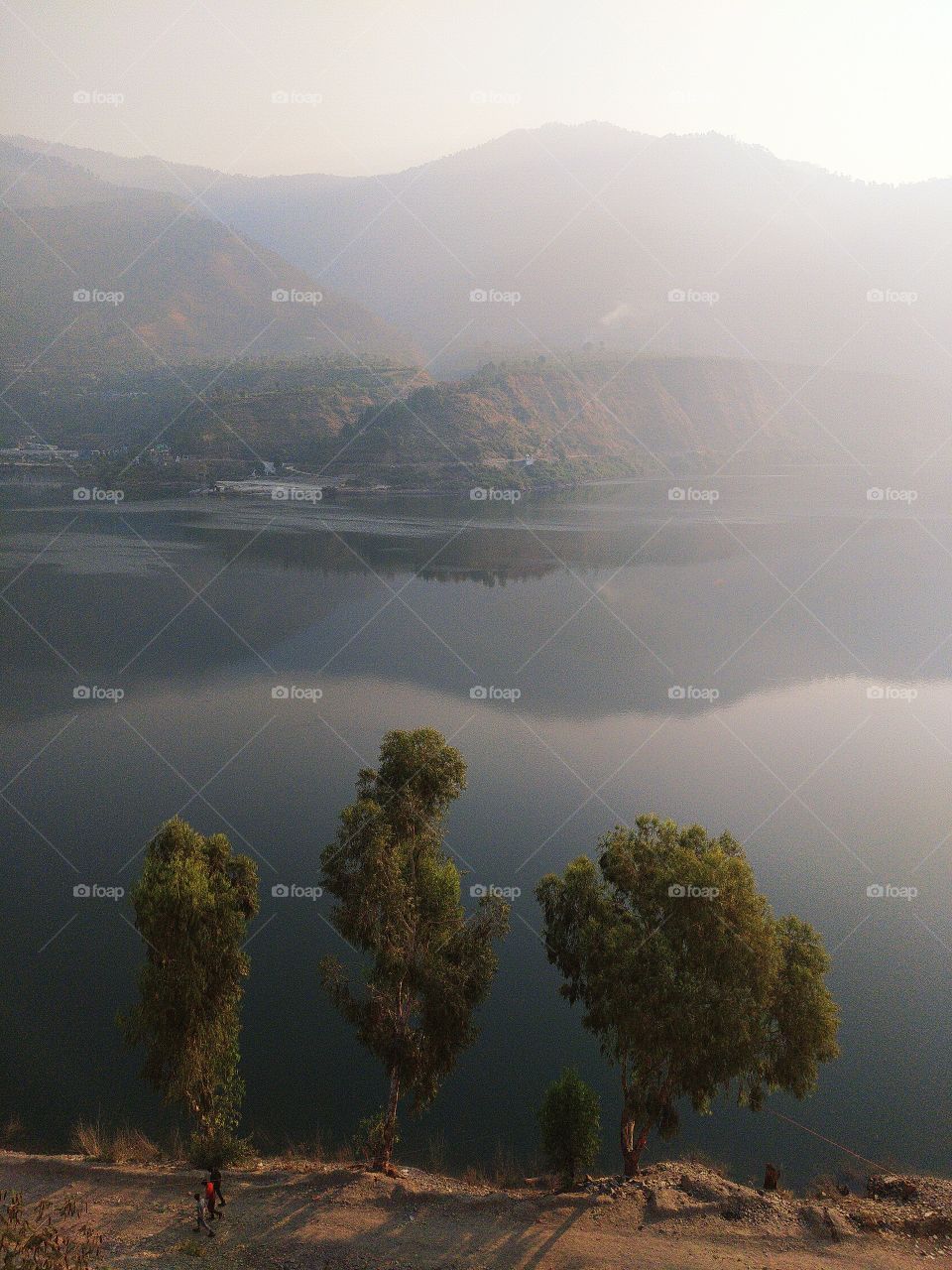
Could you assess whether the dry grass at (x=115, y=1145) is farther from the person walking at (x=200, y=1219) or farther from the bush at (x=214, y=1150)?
the person walking at (x=200, y=1219)

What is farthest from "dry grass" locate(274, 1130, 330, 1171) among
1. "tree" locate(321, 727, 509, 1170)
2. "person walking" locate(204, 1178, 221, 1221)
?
"person walking" locate(204, 1178, 221, 1221)

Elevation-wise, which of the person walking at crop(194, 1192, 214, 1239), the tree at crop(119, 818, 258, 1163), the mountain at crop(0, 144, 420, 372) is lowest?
the person walking at crop(194, 1192, 214, 1239)

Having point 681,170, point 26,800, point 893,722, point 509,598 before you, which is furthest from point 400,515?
point 681,170

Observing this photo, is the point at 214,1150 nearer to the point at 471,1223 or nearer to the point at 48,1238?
the point at 471,1223

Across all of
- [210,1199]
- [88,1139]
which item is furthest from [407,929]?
[88,1139]

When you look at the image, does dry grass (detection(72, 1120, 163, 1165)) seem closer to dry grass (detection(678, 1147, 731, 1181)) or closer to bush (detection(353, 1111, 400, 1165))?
bush (detection(353, 1111, 400, 1165))

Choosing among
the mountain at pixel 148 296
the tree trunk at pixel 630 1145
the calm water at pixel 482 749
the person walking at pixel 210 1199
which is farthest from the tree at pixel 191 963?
the mountain at pixel 148 296
